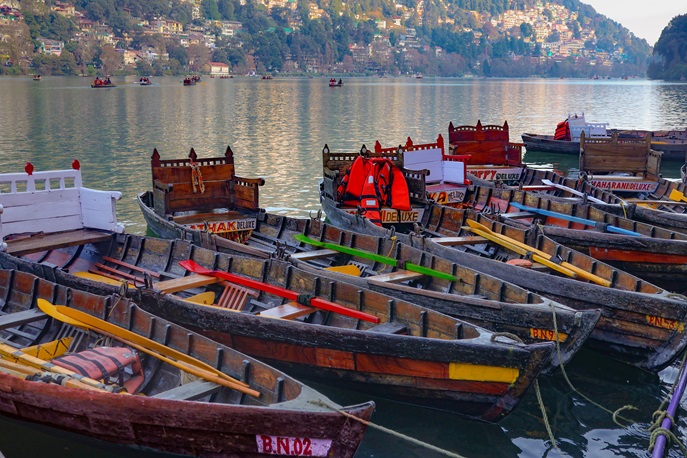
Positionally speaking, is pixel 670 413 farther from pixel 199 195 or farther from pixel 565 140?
pixel 565 140

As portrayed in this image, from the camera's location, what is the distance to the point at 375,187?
17.4 meters

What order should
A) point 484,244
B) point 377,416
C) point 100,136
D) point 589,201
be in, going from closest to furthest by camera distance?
1. point 377,416
2. point 484,244
3. point 589,201
4. point 100,136

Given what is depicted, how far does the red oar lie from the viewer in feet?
33.9

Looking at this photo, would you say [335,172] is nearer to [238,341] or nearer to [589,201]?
[589,201]

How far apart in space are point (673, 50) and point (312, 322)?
178 meters

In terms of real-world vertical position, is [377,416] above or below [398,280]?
below

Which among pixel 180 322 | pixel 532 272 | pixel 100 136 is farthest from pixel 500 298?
pixel 100 136

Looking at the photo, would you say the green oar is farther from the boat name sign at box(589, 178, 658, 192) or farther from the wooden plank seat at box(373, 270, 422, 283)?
the boat name sign at box(589, 178, 658, 192)

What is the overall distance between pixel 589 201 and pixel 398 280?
8.33m

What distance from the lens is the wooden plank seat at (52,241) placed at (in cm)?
1334

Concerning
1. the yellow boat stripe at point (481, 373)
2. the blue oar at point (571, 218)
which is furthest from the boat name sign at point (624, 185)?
the yellow boat stripe at point (481, 373)

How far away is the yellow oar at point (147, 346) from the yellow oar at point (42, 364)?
31.0 inches

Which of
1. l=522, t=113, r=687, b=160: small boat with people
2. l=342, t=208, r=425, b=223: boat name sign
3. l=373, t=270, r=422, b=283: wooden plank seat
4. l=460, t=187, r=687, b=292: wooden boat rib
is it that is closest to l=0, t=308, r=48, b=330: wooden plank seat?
l=373, t=270, r=422, b=283: wooden plank seat

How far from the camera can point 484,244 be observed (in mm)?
15359
